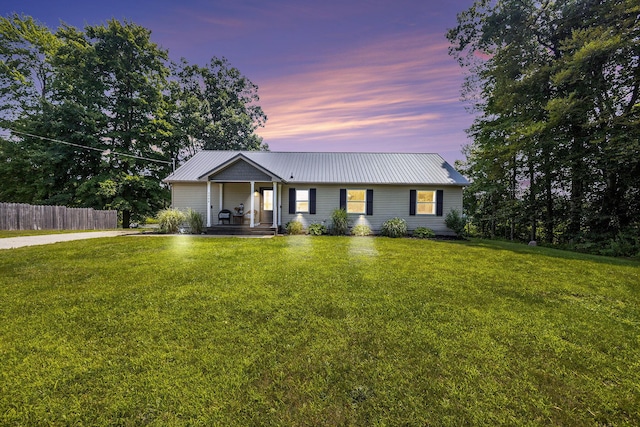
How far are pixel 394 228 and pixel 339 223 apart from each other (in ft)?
8.94

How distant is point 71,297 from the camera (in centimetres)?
434

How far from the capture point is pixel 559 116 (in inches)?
439

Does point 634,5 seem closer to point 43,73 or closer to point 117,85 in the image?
point 117,85

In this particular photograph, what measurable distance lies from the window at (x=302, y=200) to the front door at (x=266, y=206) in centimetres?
189

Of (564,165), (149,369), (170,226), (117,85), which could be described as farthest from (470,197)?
(117,85)

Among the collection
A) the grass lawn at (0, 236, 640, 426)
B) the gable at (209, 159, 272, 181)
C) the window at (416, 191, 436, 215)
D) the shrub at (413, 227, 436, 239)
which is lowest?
the grass lawn at (0, 236, 640, 426)

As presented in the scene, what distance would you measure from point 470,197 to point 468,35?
9.80 m

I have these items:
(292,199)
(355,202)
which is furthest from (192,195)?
(355,202)

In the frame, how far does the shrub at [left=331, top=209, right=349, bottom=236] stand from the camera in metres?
13.2

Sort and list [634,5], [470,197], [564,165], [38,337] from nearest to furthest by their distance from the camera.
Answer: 1. [38,337]
2. [634,5]
3. [564,165]
4. [470,197]

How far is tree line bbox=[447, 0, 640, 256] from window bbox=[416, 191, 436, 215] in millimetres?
3534

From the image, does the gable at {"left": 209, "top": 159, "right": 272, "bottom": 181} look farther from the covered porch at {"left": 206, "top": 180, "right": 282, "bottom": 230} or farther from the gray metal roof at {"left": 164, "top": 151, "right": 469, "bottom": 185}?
the covered porch at {"left": 206, "top": 180, "right": 282, "bottom": 230}

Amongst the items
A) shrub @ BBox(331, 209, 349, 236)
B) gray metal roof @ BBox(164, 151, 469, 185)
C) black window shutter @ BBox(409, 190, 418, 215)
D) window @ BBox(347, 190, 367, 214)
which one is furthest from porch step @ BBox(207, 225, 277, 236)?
black window shutter @ BBox(409, 190, 418, 215)

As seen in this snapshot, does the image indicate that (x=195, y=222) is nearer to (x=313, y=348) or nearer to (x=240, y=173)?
(x=240, y=173)
